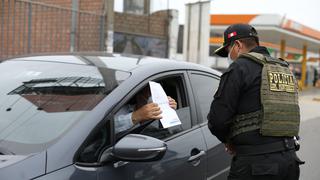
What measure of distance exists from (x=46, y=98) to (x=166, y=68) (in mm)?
911

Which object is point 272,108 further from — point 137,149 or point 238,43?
point 137,149

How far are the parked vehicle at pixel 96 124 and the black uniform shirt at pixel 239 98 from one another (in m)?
0.39

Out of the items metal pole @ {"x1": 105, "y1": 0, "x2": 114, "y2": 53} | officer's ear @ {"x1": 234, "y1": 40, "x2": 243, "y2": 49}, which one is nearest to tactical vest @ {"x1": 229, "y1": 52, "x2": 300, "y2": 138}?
officer's ear @ {"x1": 234, "y1": 40, "x2": 243, "y2": 49}

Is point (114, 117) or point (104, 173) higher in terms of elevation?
point (114, 117)

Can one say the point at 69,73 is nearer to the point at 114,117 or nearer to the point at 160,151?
the point at 114,117

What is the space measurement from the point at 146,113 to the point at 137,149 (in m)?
0.59

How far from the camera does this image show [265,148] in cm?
307

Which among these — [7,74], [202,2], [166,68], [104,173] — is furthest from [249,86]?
[202,2]

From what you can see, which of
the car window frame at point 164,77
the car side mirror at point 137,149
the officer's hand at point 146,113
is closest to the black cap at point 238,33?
the car window frame at point 164,77

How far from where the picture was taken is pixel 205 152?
3549mm

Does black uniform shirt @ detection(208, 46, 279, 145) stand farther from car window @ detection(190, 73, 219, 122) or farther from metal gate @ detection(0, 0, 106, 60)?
metal gate @ detection(0, 0, 106, 60)

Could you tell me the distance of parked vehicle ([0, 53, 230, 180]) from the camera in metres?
2.50

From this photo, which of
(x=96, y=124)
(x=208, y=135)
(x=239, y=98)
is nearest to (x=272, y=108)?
(x=239, y=98)

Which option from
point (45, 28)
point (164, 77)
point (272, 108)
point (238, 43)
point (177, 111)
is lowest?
point (177, 111)
